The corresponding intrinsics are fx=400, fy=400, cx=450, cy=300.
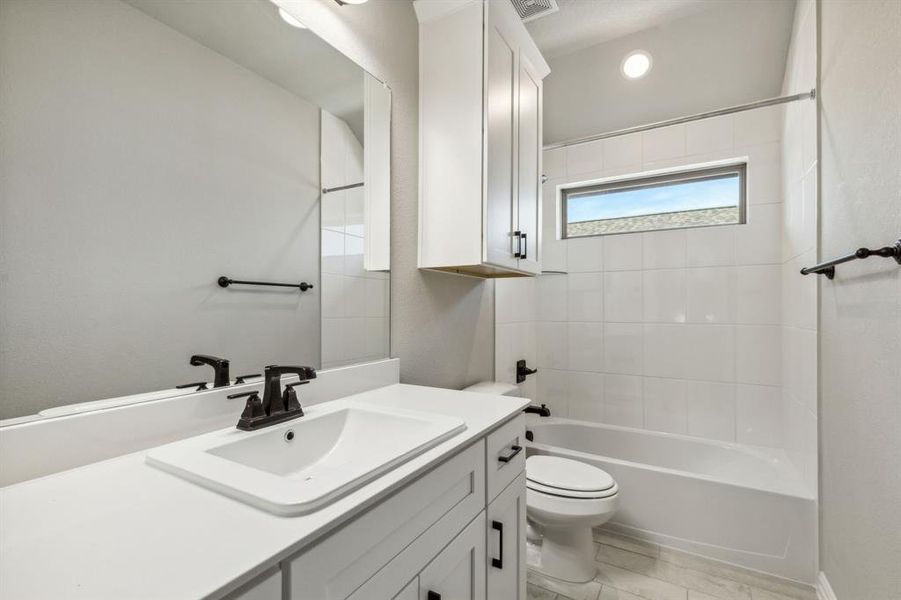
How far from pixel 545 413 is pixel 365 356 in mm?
1360

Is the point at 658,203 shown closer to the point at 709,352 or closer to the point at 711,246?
the point at 711,246

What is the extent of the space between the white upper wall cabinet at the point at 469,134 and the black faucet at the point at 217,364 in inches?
35.6

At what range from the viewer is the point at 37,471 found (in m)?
0.70

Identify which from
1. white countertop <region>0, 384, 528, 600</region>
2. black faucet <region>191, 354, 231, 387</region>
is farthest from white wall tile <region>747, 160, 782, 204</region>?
black faucet <region>191, 354, 231, 387</region>

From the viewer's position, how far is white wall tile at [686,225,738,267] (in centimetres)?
239

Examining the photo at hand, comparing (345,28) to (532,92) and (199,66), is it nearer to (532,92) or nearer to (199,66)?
(199,66)

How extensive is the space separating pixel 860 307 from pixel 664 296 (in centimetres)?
138

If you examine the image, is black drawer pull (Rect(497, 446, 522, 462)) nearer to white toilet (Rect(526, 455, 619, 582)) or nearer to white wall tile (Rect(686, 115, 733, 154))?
white toilet (Rect(526, 455, 619, 582))

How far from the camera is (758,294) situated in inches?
91.1

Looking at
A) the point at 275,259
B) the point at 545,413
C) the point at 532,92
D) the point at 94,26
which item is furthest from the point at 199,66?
the point at 545,413

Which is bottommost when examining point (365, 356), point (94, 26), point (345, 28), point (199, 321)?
point (365, 356)

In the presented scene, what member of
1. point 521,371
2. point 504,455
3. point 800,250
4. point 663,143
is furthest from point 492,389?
point 663,143

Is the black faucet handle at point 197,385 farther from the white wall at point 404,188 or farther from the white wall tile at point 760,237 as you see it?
the white wall tile at point 760,237

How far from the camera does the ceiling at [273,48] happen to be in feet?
3.12
